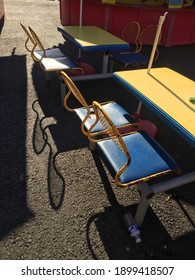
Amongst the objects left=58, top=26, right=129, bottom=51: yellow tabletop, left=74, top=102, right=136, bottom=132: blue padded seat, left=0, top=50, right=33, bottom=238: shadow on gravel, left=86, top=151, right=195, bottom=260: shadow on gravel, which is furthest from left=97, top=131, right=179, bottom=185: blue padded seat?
left=58, top=26, right=129, bottom=51: yellow tabletop

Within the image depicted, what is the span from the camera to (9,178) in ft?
9.99

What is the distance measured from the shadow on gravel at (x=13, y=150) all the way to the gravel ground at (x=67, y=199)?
12 millimetres

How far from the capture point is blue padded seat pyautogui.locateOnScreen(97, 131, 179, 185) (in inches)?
87.2

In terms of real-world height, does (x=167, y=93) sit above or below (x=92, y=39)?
above

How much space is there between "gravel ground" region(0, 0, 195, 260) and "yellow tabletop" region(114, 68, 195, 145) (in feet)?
3.77

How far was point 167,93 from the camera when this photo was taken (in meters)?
2.65

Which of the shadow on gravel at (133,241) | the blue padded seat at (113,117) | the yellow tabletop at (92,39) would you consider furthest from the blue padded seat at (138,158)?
the yellow tabletop at (92,39)

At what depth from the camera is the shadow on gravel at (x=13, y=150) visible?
2.65 meters

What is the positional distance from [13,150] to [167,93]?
7.36 ft

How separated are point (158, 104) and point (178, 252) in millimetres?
1518

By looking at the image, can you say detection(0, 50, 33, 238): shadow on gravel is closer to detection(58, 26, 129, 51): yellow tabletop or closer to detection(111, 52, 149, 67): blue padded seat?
detection(58, 26, 129, 51): yellow tabletop

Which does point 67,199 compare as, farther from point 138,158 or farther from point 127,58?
point 127,58

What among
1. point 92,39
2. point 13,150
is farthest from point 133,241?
point 92,39

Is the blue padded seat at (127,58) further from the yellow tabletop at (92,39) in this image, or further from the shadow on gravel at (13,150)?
the shadow on gravel at (13,150)
